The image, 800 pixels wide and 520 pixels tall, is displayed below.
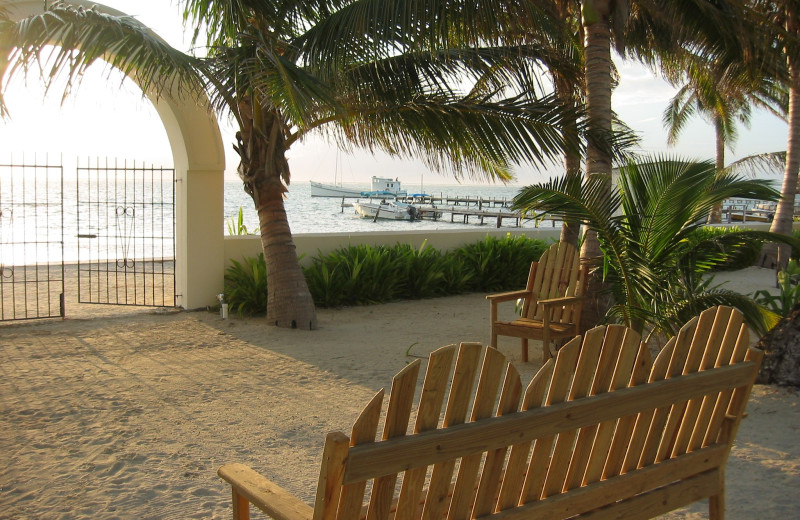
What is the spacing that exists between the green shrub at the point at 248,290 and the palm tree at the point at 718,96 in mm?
5678

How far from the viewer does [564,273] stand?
7.47 metres

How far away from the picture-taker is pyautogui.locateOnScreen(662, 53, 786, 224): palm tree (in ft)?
34.0

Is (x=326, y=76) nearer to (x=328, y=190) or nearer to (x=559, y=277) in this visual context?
(x=559, y=277)

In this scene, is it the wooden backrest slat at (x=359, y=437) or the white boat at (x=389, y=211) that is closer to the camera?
the wooden backrest slat at (x=359, y=437)

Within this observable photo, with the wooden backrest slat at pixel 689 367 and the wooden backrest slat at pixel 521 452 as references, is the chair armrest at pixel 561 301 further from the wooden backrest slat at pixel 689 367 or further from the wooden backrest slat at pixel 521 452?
the wooden backrest slat at pixel 521 452

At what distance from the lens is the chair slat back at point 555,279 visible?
7375 millimetres

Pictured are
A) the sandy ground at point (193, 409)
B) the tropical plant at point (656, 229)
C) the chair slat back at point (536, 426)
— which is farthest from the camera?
the tropical plant at point (656, 229)

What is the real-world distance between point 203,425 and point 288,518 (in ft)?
9.75

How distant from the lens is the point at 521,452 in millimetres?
2301

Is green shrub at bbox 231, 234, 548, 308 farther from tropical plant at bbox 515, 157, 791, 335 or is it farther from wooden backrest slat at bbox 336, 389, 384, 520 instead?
wooden backrest slat at bbox 336, 389, 384, 520

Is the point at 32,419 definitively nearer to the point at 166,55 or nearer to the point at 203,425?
the point at 203,425

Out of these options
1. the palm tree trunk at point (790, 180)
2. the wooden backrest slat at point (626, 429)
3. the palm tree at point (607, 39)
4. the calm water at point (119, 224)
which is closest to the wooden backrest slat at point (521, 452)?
the wooden backrest slat at point (626, 429)

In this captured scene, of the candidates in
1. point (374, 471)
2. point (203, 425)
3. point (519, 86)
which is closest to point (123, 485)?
point (203, 425)

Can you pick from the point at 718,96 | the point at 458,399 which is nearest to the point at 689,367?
the point at 458,399
